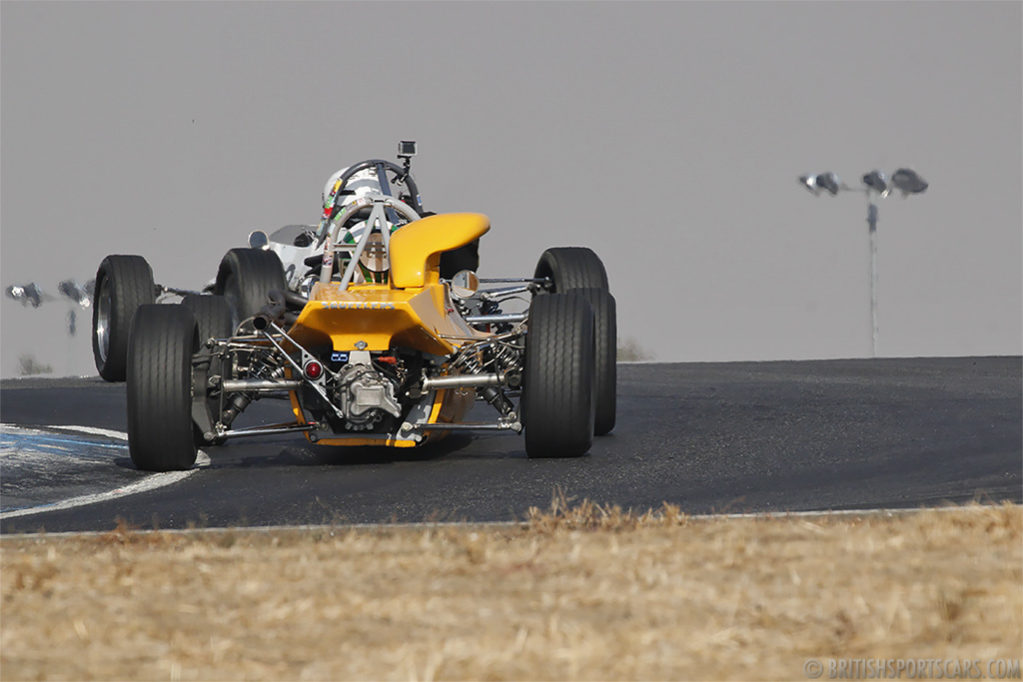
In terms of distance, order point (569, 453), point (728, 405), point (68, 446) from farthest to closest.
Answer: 1. point (728, 405)
2. point (68, 446)
3. point (569, 453)

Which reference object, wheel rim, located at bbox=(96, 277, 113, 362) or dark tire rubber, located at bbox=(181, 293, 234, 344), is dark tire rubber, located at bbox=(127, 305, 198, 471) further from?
wheel rim, located at bbox=(96, 277, 113, 362)

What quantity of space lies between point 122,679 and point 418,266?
693 cm

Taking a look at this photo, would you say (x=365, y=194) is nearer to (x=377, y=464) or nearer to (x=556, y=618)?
(x=377, y=464)

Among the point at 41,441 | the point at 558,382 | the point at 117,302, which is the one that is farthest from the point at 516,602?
the point at 117,302

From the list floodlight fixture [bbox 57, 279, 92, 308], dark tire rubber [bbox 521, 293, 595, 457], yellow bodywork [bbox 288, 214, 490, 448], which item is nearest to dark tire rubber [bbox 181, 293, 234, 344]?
yellow bodywork [bbox 288, 214, 490, 448]

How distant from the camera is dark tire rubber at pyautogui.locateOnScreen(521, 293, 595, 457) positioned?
9562 mm

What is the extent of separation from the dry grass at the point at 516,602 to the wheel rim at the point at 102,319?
800cm

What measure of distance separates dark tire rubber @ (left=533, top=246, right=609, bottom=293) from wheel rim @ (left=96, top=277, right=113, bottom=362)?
413 cm

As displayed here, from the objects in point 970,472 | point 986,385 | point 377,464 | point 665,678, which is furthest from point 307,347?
point 986,385

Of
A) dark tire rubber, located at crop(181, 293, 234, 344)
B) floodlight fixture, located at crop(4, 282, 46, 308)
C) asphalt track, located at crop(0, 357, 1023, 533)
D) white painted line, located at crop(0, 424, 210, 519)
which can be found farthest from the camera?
floodlight fixture, located at crop(4, 282, 46, 308)

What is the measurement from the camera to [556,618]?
13.1 ft

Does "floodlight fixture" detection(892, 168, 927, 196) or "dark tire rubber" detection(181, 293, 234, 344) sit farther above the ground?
"floodlight fixture" detection(892, 168, 927, 196)

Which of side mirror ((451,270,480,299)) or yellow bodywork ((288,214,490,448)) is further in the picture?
side mirror ((451,270,480,299))

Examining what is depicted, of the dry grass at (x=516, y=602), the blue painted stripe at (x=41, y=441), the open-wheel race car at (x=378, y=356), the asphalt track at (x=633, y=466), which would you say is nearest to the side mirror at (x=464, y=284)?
the open-wheel race car at (x=378, y=356)
